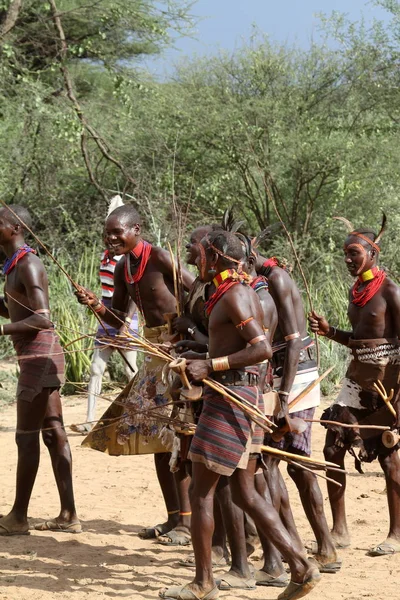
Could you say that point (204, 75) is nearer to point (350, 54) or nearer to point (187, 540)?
point (350, 54)

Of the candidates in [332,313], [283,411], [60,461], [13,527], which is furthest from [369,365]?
[332,313]

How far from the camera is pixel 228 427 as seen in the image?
4680 mm

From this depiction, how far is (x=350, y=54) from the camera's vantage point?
16.7 metres

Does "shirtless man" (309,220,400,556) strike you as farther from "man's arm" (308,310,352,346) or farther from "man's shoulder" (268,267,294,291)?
"man's shoulder" (268,267,294,291)

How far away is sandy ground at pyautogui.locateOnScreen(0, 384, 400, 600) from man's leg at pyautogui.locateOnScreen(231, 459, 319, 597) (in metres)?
0.43

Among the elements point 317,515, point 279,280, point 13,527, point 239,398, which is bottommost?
point 13,527

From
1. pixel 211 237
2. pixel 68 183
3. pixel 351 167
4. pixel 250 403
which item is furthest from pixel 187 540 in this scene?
pixel 68 183

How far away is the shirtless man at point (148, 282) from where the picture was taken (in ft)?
19.6

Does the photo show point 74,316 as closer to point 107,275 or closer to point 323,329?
point 107,275

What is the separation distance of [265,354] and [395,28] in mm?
14375

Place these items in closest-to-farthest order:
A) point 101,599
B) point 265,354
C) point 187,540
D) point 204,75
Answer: point 265,354, point 101,599, point 187,540, point 204,75

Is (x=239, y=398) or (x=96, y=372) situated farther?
(x=96, y=372)

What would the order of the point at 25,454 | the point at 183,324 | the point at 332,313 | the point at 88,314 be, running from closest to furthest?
the point at 183,324 → the point at 25,454 → the point at 88,314 → the point at 332,313

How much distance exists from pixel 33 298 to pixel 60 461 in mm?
1115
